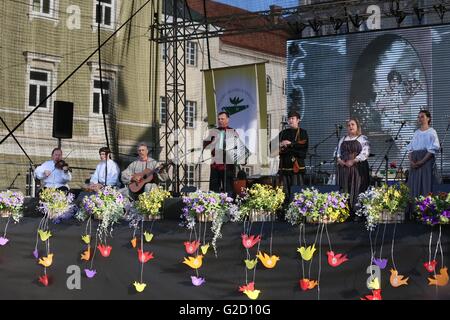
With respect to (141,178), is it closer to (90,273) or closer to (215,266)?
(90,273)

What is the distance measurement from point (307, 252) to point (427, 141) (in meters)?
2.28

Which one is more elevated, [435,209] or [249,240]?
[435,209]

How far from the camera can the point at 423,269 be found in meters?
4.50

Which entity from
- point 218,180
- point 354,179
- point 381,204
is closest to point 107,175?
point 218,180

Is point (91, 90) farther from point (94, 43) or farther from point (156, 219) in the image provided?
point (156, 219)

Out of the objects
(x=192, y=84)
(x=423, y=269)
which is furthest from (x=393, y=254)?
(x=192, y=84)

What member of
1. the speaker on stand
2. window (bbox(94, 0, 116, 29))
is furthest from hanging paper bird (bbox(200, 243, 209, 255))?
window (bbox(94, 0, 116, 29))

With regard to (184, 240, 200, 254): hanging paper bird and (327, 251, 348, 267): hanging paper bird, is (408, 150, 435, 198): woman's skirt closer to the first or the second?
(327, 251, 348, 267): hanging paper bird

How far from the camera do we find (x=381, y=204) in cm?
473

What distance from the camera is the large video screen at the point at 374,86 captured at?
1211 cm

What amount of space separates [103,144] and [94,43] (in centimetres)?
169

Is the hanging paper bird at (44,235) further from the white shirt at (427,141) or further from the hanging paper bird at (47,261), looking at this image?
the white shirt at (427,141)

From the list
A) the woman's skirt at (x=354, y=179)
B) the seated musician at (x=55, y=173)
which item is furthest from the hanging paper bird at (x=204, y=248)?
the seated musician at (x=55, y=173)

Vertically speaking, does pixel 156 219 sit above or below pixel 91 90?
below
